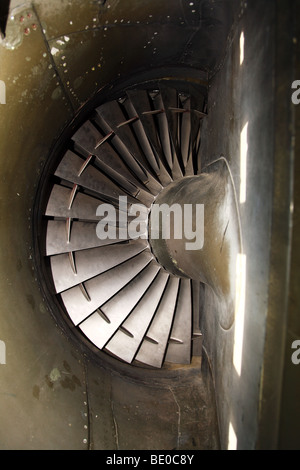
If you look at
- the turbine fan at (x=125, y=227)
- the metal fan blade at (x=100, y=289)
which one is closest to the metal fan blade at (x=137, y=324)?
the turbine fan at (x=125, y=227)

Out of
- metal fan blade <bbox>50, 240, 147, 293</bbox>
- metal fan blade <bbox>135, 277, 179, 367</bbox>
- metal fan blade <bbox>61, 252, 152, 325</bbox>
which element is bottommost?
metal fan blade <bbox>135, 277, 179, 367</bbox>

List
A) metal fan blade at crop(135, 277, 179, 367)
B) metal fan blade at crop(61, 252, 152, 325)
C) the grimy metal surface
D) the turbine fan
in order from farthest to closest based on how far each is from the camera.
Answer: metal fan blade at crop(135, 277, 179, 367) → metal fan blade at crop(61, 252, 152, 325) → the turbine fan → the grimy metal surface

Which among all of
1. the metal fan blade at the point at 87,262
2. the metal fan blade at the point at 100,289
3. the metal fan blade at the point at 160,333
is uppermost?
the metal fan blade at the point at 87,262

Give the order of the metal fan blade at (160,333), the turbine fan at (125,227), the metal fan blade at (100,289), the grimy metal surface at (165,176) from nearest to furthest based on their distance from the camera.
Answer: the grimy metal surface at (165,176)
the turbine fan at (125,227)
the metal fan blade at (100,289)
the metal fan blade at (160,333)

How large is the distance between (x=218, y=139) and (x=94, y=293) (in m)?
1.40

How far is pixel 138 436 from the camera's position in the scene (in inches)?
89.9

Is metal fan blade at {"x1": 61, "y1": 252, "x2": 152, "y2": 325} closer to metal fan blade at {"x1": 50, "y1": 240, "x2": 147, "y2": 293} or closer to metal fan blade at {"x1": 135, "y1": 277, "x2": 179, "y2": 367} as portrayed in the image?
metal fan blade at {"x1": 50, "y1": 240, "x2": 147, "y2": 293}

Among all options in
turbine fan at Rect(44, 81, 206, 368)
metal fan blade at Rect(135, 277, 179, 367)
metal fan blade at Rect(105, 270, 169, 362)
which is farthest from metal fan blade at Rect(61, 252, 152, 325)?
Result: metal fan blade at Rect(135, 277, 179, 367)

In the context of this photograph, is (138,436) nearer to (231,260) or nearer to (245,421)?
(245,421)

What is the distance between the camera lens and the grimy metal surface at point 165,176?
1182 millimetres

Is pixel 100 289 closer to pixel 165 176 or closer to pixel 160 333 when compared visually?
pixel 160 333

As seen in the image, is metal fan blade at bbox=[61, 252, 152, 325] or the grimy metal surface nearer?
the grimy metal surface

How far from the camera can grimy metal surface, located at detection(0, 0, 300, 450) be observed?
118 cm

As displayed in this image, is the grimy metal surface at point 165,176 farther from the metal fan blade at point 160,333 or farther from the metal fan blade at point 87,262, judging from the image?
the metal fan blade at point 87,262
